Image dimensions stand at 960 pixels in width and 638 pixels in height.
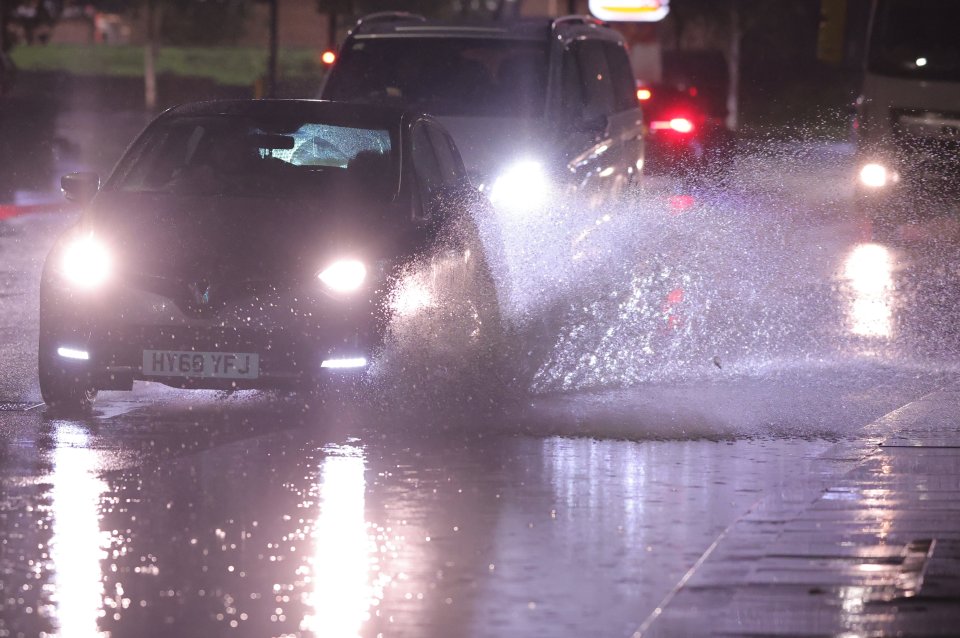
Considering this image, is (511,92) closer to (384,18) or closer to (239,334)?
(384,18)

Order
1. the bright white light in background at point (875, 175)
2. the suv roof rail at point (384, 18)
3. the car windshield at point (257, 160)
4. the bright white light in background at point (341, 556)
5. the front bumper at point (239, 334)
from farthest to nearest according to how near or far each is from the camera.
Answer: the bright white light in background at point (875, 175) → the suv roof rail at point (384, 18) → the car windshield at point (257, 160) → the front bumper at point (239, 334) → the bright white light in background at point (341, 556)

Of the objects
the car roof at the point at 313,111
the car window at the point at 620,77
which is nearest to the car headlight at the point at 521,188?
the car roof at the point at 313,111

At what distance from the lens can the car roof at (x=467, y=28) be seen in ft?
46.4

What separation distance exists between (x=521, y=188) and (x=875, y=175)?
297 inches

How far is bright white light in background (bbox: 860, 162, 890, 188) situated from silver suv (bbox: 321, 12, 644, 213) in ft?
14.1

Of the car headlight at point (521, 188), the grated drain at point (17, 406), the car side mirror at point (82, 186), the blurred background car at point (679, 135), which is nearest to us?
the grated drain at point (17, 406)

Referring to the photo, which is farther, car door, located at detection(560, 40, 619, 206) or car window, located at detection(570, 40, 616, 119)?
car window, located at detection(570, 40, 616, 119)

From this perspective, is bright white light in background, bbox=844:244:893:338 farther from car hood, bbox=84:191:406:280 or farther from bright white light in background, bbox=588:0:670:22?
bright white light in background, bbox=588:0:670:22

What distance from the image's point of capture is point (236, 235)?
9070mm

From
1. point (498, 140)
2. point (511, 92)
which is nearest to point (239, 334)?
point (498, 140)

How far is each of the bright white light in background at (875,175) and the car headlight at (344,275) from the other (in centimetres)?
1098

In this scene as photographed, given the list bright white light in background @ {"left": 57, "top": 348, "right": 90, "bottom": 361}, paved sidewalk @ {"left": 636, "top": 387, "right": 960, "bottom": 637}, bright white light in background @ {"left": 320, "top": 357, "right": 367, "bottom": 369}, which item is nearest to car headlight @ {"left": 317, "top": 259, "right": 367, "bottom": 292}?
bright white light in background @ {"left": 320, "top": 357, "right": 367, "bottom": 369}

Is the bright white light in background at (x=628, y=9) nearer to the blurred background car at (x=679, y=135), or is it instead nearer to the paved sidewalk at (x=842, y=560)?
the blurred background car at (x=679, y=135)

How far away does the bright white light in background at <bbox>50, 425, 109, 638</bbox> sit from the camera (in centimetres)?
546
